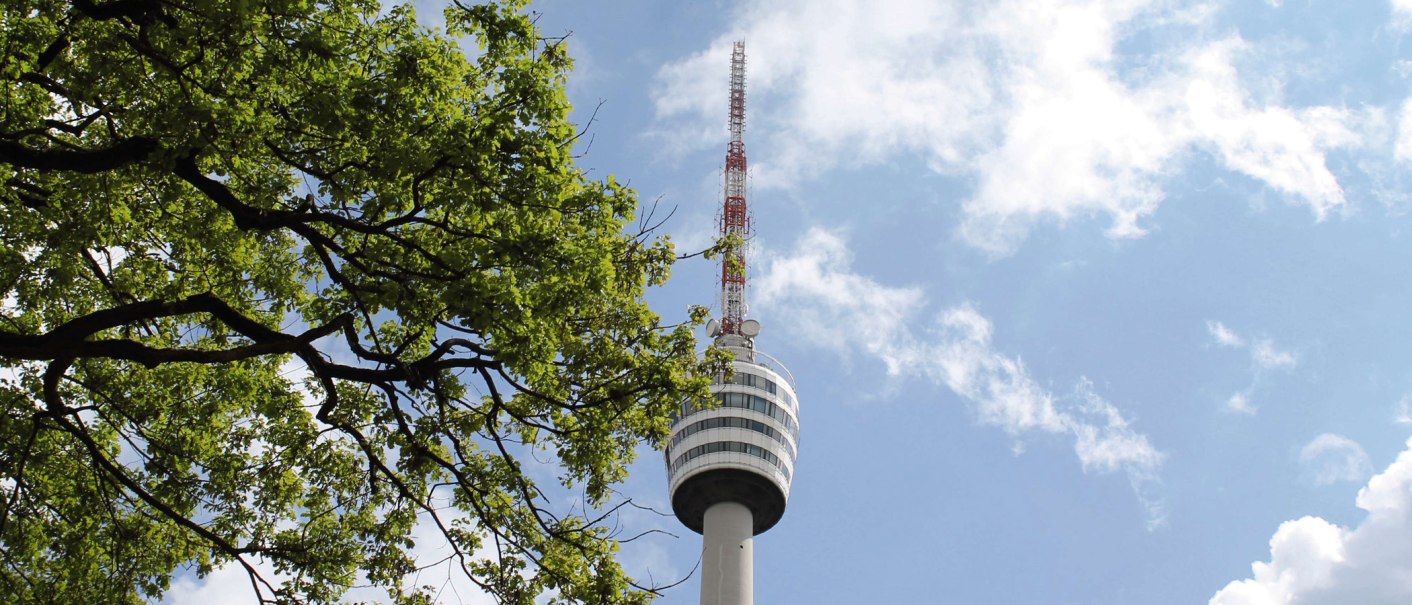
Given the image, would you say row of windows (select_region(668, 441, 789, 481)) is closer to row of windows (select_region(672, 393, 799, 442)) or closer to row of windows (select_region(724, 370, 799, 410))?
row of windows (select_region(672, 393, 799, 442))

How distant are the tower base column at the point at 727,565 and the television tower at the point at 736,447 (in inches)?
3.7

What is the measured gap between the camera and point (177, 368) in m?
15.0

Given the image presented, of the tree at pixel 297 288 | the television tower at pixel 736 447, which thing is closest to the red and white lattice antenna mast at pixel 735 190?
the television tower at pixel 736 447

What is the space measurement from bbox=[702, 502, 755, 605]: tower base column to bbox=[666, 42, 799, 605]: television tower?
0.31 feet

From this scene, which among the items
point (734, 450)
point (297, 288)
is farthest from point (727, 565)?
point (297, 288)

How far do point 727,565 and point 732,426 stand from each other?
10.8 m

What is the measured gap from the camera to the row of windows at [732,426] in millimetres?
83125

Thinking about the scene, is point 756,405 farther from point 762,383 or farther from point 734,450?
point 734,450

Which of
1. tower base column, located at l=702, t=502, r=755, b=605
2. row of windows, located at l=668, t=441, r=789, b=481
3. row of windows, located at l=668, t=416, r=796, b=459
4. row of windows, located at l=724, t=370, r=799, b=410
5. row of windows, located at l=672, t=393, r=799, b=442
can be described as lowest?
tower base column, located at l=702, t=502, r=755, b=605

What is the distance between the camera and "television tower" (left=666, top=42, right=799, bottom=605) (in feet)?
261

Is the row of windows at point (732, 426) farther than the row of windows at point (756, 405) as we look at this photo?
No

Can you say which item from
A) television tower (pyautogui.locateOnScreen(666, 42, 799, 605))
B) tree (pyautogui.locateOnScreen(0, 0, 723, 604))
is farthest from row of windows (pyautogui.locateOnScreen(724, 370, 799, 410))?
tree (pyautogui.locateOnScreen(0, 0, 723, 604))

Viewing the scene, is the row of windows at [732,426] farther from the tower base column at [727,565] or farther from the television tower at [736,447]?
the tower base column at [727,565]

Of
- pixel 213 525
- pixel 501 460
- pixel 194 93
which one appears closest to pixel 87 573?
pixel 213 525
